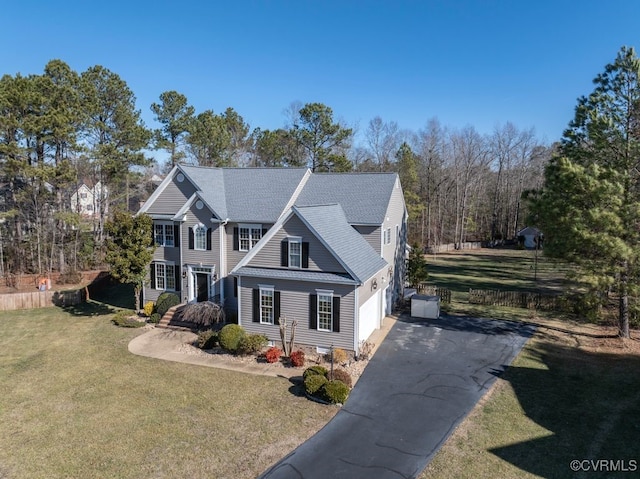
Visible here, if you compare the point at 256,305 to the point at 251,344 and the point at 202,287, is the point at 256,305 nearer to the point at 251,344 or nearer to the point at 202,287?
the point at 251,344

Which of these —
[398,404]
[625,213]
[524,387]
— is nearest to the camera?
[398,404]

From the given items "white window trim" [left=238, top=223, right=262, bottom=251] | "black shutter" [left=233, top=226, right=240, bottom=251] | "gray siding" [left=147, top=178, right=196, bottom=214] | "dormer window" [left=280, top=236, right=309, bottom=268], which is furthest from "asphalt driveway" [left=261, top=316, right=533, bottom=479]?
"gray siding" [left=147, top=178, right=196, bottom=214]

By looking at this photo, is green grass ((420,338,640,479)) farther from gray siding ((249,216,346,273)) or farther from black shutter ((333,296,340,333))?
gray siding ((249,216,346,273))

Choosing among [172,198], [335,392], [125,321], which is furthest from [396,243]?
[125,321]

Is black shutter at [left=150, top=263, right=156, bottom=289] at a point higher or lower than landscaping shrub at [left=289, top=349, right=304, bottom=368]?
higher

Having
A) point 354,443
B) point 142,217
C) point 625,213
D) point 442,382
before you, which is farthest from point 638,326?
point 142,217

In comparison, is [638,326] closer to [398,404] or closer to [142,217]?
[398,404]
